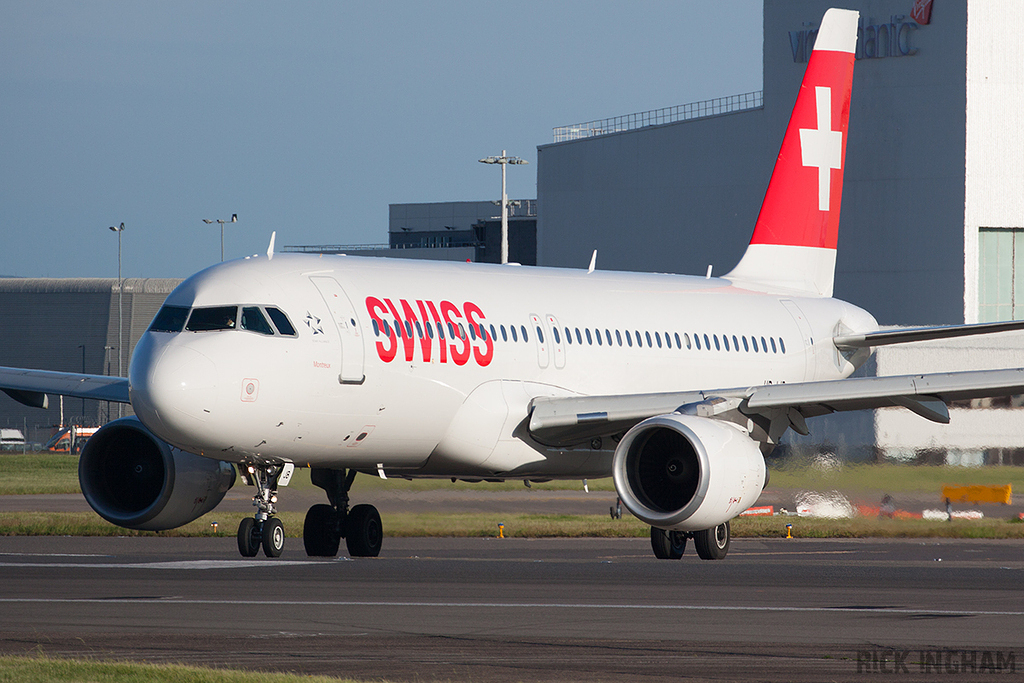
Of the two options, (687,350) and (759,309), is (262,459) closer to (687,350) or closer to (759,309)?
(687,350)

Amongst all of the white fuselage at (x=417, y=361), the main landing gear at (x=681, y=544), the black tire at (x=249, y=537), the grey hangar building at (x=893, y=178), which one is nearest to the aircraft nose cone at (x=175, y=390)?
Answer: the white fuselage at (x=417, y=361)

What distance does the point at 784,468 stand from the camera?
1116 inches

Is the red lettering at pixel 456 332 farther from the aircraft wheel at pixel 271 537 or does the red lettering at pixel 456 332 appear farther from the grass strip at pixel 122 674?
the grass strip at pixel 122 674

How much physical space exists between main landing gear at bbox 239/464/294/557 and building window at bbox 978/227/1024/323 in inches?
1610

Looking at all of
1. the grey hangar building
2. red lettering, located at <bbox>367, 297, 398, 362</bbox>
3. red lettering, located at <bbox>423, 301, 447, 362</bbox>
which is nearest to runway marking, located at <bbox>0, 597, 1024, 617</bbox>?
red lettering, located at <bbox>367, 297, 398, 362</bbox>

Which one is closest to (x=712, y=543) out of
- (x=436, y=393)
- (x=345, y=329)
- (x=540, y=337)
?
(x=540, y=337)

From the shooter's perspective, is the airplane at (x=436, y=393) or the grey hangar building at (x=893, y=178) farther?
the grey hangar building at (x=893, y=178)

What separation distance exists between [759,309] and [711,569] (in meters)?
8.04

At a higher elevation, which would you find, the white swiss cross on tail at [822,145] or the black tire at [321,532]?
the white swiss cross on tail at [822,145]

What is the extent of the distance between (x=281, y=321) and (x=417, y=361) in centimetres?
221

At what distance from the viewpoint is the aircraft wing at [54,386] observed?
904 inches

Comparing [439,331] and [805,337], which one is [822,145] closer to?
[805,337]

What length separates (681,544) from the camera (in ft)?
76.3

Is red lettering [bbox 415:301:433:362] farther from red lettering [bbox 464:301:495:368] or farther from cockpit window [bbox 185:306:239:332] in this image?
cockpit window [bbox 185:306:239:332]
